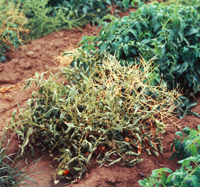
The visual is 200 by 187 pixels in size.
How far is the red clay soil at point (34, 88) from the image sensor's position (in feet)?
7.81

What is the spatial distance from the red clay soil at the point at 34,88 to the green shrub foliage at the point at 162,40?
610mm

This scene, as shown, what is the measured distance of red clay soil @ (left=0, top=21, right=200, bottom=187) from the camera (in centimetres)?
238

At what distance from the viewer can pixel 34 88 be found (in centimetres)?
343

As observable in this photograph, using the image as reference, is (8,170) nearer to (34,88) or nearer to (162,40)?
(34,88)

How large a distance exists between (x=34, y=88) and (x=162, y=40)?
6.10 feet

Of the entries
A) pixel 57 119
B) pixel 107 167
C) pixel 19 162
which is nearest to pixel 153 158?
pixel 107 167

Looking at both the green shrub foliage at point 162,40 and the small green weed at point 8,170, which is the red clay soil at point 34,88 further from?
the green shrub foliage at point 162,40

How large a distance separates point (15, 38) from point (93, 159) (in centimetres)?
271

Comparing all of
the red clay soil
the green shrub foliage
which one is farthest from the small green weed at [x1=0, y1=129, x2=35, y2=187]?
the green shrub foliage

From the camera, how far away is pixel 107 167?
8.02 feet

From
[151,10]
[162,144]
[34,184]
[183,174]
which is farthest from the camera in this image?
[151,10]

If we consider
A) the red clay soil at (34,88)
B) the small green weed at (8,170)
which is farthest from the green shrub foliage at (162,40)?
the small green weed at (8,170)

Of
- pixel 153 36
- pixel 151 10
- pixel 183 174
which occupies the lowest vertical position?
pixel 183 174

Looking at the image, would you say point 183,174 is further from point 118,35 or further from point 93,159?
point 118,35
